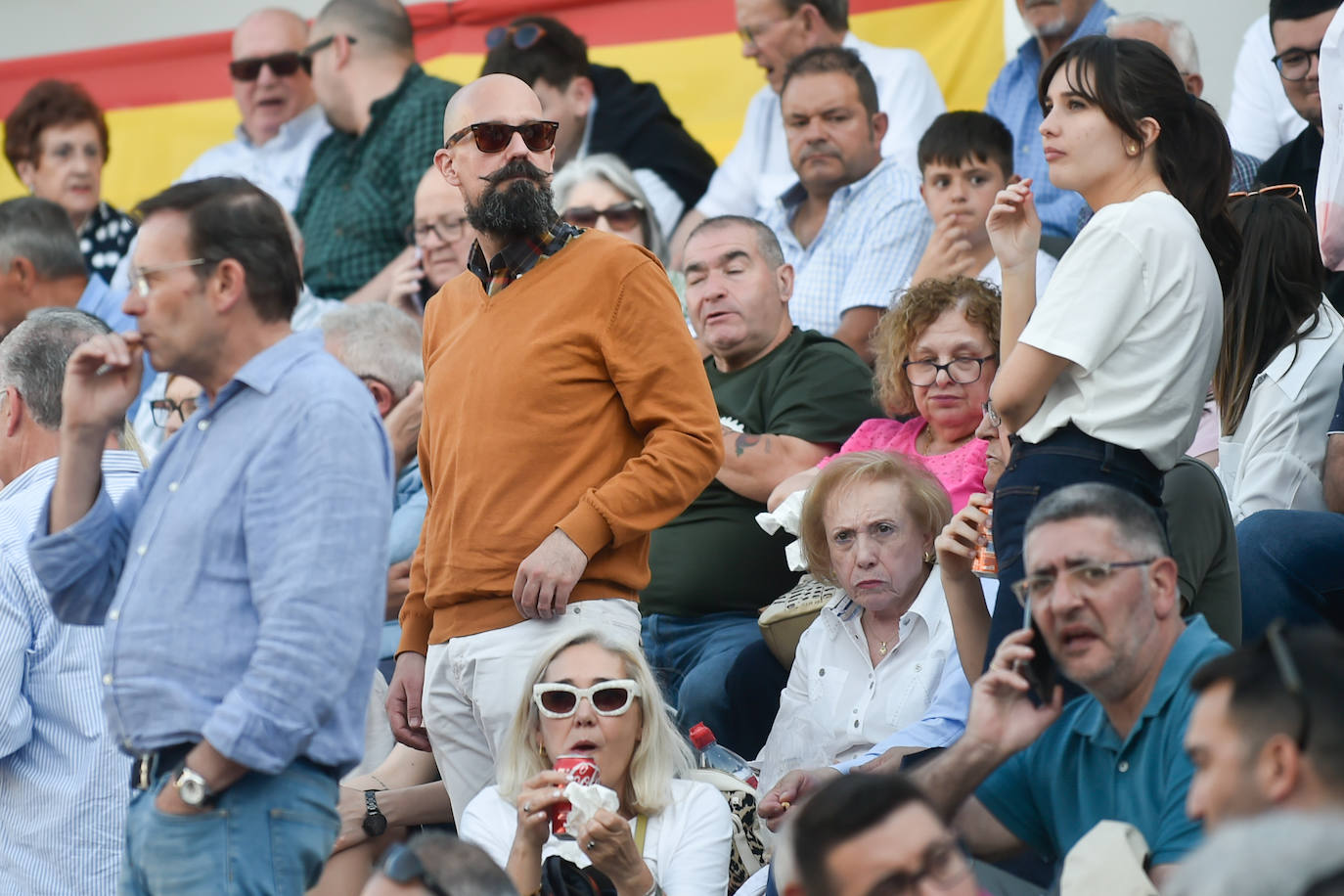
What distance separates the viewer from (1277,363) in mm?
4281

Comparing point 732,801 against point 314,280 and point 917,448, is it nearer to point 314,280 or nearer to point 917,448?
point 917,448

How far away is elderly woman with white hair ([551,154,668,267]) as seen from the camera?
5840 mm

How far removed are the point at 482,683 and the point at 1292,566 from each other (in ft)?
5.83

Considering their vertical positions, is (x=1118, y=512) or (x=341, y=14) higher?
(x=341, y=14)

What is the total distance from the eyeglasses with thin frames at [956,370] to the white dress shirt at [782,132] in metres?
2.03

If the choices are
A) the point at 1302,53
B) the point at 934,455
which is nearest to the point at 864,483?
the point at 934,455

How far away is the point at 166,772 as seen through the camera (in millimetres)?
2672

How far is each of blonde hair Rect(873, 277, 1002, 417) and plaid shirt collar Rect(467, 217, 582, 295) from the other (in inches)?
43.8

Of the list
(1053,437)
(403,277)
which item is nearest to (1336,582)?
(1053,437)

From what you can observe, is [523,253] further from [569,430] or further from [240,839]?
[240,839]

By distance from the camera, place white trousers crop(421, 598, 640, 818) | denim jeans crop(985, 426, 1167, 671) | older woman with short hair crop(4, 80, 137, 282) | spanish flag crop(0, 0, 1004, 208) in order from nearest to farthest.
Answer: denim jeans crop(985, 426, 1167, 671)
white trousers crop(421, 598, 640, 818)
spanish flag crop(0, 0, 1004, 208)
older woman with short hair crop(4, 80, 137, 282)

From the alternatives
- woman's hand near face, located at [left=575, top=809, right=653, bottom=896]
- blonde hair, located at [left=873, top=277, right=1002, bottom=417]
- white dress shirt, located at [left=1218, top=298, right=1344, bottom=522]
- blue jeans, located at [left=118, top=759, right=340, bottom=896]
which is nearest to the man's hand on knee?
woman's hand near face, located at [left=575, top=809, right=653, bottom=896]

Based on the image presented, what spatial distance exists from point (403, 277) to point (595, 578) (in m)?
2.89

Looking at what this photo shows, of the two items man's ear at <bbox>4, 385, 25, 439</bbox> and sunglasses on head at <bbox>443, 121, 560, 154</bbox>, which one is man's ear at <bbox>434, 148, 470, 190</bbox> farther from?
man's ear at <bbox>4, 385, 25, 439</bbox>
